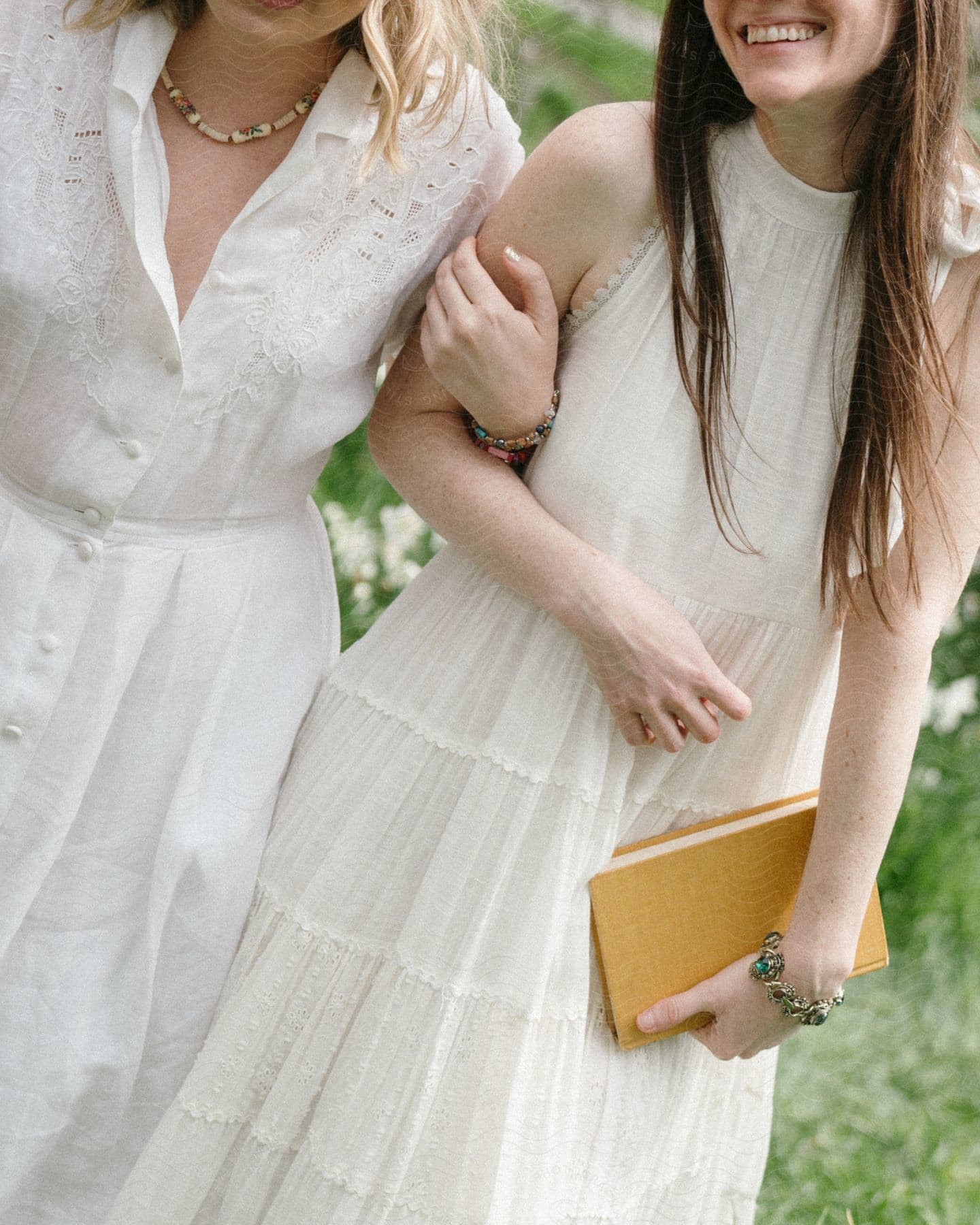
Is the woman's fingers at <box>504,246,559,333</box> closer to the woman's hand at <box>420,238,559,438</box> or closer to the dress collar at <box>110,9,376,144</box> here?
the woman's hand at <box>420,238,559,438</box>

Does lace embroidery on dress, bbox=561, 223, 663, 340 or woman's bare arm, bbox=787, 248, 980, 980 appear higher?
lace embroidery on dress, bbox=561, 223, 663, 340

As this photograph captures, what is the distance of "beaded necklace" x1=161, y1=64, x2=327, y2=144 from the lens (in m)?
1.57

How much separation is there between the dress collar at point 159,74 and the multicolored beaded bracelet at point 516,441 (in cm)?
32

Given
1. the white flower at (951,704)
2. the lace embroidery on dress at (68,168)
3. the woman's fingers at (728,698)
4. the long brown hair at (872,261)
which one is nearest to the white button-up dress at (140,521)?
the lace embroidery on dress at (68,168)

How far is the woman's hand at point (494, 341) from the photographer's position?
1523 mm

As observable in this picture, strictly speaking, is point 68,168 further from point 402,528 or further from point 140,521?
point 402,528

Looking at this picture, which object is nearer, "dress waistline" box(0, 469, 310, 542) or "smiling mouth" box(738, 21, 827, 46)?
"smiling mouth" box(738, 21, 827, 46)

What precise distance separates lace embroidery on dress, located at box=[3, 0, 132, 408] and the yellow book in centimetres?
76

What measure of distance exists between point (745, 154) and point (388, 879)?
809 millimetres

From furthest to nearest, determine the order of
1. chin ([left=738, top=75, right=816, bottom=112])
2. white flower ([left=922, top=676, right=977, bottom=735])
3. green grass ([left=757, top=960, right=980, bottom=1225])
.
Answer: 1. white flower ([left=922, top=676, right=977, bottom=735])
2. green grass ([left=757, top=960, right=980, bottom=1225])
3. chin ([left=738, top=75, right=816, bottom=112])

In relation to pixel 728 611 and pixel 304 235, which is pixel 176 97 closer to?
pixel 304 235

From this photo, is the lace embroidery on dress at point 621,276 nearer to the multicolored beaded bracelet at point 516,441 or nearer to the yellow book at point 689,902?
the multicolored beaded bracelet at point 516,441

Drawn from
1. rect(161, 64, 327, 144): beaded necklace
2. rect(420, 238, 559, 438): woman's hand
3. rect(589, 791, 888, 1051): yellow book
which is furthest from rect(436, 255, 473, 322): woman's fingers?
rect(589, 791, 888, 1051): yellow book

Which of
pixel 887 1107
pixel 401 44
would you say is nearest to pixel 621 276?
pixel 401 44
